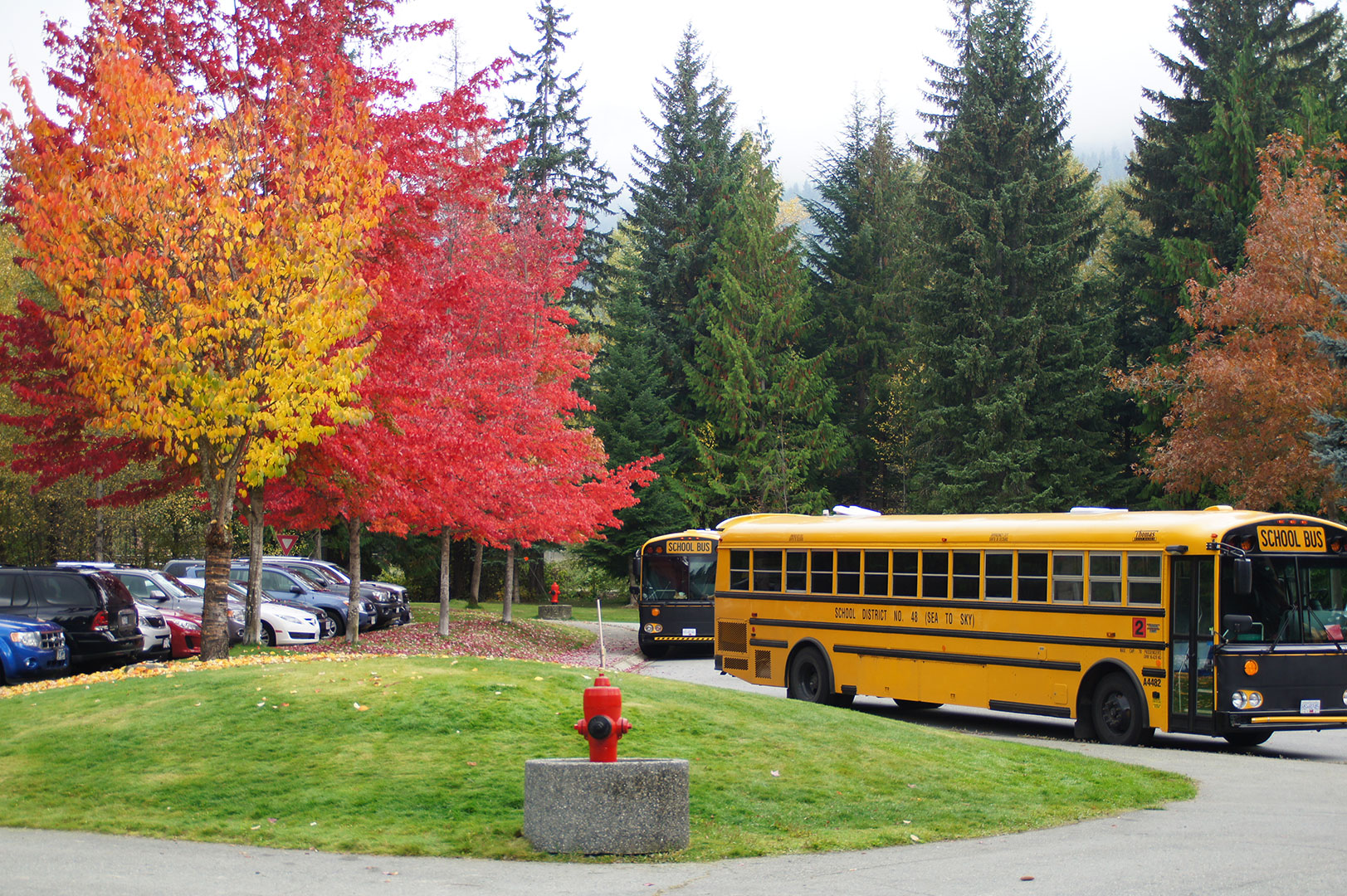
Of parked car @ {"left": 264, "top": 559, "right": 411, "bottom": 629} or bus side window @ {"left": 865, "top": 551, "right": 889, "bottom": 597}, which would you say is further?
parked car @ {"left": 264, "top": 559, "right": 411, "bottom": 629}

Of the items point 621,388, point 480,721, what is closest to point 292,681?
point 480,721

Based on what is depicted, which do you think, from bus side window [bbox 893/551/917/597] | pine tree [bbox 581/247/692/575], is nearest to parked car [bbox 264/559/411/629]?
pine tree [bbox 581/247/692/575]

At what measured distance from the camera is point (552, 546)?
158ft

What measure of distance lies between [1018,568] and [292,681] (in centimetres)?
879

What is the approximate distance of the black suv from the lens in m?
19.0

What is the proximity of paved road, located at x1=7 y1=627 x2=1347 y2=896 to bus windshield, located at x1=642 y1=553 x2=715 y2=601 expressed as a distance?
781 inches

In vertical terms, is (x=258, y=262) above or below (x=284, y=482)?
above

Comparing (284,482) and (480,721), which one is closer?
(480,721)

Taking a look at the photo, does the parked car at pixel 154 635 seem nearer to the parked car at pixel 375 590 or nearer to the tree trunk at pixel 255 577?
the tree trunk at pixel 255 577

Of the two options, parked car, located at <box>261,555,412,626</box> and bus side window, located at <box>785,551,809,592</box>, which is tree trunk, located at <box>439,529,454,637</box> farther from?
bus side window, located at <box>785,551,809,592</box>

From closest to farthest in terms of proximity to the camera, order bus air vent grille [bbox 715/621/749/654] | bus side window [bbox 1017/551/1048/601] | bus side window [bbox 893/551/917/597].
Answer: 1. bus side window [bbox 1017/551/1048/601]
2. bus side window [bbox 893/551/917/597]
3. bus air vent grille [bbox 715/621/749/654]

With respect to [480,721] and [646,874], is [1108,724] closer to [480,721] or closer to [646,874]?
[480,721]

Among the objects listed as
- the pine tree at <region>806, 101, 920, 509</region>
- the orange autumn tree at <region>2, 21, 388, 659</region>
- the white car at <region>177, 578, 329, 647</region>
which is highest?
the pine tree at <region>806, 101, 920, 509</region>

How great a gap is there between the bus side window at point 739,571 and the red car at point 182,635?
991 cm
